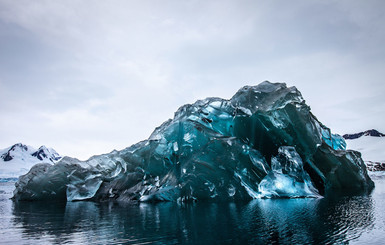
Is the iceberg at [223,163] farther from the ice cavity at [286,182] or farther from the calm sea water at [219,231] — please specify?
the calm sea water at [219,231]

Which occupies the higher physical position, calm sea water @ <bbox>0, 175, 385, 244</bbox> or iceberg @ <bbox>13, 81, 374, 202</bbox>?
iceberg @ <bbox>13, 81, 374, 202</bbox>

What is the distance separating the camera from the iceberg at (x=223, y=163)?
22953mm

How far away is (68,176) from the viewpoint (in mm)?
28844

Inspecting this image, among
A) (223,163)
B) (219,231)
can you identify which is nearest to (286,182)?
(223,163)

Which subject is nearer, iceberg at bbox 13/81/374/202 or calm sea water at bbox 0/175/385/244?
calm sea water at bbox 0/175/385/244

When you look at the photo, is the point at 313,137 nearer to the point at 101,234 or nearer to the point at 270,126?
the point at 270,126

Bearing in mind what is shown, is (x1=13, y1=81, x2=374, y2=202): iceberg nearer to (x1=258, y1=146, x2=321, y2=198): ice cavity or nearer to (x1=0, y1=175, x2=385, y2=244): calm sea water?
(x1=258, y1=146, x2=321, y2=198): ice cavity

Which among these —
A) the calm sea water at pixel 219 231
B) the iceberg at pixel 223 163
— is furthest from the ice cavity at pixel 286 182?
the calm sea water at pixel 219 231

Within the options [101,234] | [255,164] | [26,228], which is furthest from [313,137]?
[26,228]

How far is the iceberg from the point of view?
75.3 ft

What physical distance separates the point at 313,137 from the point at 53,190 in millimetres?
29561

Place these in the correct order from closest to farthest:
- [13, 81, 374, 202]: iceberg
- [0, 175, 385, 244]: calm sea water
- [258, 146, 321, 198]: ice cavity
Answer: [0, 175, 385, 244]: calm sea water
[258, 146, 321, 198]: ice cavity
[13, 81, 374, 202]: iceberg

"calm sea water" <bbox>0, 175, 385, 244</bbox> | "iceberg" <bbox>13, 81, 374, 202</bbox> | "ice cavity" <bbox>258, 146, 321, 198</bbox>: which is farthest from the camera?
"iceberg" <bbox>13, 81, 374, 202</bbox>

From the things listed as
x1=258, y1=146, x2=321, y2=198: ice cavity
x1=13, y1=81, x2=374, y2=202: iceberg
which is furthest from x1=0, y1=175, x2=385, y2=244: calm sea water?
A: x1=13, y1=81, x2=374, y2=202: iceberg
